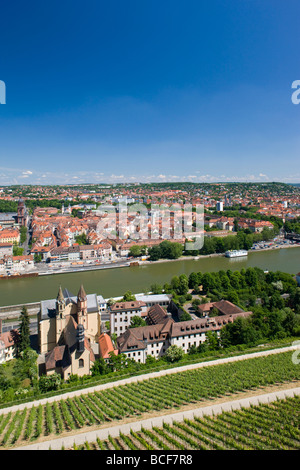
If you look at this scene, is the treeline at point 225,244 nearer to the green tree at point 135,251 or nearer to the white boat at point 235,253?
the white boat at point 235,253

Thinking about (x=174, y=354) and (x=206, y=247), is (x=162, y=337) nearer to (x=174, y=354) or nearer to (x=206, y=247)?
(x=174, y=354)

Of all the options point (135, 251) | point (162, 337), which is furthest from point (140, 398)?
point (135, 251)

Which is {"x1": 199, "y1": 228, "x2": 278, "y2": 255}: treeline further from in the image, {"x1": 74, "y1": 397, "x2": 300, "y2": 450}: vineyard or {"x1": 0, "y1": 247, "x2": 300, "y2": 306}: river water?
{"x1": 74, "y1": 397, "x2": 300, "y2": 450}: vineyard

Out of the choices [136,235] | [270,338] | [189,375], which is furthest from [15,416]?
[136,235]

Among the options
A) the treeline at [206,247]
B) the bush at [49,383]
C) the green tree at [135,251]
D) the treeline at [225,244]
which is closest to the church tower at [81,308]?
the bush at [49,383]

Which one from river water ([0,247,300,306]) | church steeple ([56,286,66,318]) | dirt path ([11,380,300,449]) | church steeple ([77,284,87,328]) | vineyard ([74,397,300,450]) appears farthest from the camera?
river water ([0,247,300,306])

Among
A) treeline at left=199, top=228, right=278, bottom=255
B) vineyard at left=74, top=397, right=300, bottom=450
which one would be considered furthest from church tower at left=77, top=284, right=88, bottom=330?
treeline at left=199, top=228, right=278, bottom=255
